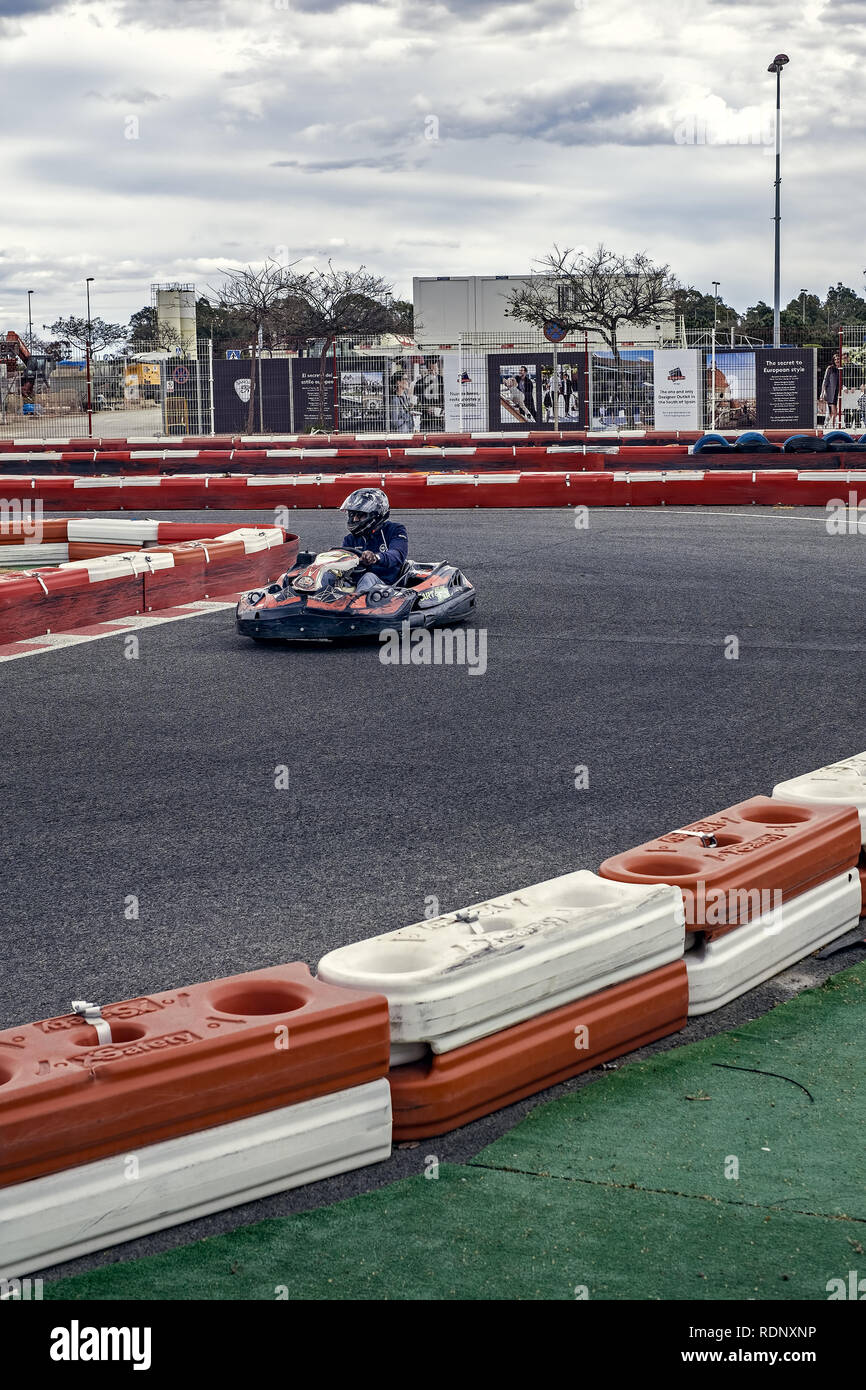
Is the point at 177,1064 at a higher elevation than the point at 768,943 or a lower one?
higher

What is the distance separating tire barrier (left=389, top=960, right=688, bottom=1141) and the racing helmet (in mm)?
6223

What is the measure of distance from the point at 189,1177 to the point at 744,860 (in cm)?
204

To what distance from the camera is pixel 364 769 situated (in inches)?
272

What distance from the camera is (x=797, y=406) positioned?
29.3m

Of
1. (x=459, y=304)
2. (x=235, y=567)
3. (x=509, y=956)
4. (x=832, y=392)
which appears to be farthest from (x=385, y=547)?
(x=459, y=304)

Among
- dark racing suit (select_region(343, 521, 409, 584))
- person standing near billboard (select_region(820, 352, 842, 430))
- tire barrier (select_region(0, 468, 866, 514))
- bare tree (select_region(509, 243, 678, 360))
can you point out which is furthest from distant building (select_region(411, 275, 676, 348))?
dark racing suit (select_region(343, 521, 409, 584))

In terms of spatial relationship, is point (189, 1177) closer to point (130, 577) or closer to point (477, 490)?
point (130, 577)

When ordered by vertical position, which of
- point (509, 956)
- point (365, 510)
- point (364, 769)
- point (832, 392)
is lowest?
point (364, 769)

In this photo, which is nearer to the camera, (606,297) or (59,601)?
(59,601)

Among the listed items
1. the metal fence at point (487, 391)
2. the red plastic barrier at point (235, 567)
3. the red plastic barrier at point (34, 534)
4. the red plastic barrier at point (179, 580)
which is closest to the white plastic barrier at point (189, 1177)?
the red plastic barrier at point (179, 580)

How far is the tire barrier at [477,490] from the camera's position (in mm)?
19031

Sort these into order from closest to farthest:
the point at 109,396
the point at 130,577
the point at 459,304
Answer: the point at 130,577
the point at 109,396
the point at 459,304

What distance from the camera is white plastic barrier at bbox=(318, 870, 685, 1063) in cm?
357

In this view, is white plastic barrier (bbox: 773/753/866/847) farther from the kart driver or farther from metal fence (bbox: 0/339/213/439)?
metal fence (bbox: 0/339/213/439)
